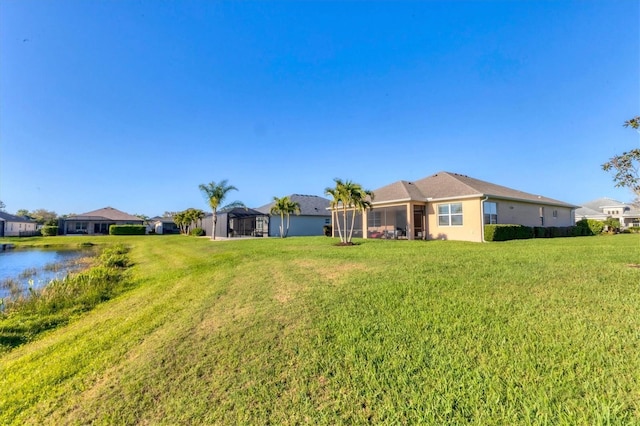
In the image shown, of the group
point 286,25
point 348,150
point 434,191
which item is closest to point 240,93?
point 286,25

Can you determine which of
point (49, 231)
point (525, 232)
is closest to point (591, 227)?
point (525, 232)

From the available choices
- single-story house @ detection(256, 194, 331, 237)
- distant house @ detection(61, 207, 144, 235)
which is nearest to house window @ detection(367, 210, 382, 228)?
single-story house @ detection(256, 194, 331, 237)

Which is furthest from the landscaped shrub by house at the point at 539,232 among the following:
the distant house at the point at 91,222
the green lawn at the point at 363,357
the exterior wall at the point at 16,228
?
the exterior wall at the point at 16,228

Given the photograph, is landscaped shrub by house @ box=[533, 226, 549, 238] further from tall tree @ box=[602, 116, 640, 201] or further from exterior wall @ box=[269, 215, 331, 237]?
exterior wall @ box=[269, 215, 331, 237]

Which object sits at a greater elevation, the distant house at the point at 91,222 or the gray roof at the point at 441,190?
the gray roof at the point at 441,190

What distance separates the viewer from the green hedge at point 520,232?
16.5 metres

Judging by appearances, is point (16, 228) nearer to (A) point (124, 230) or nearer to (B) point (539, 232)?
(A) point (124, 230)

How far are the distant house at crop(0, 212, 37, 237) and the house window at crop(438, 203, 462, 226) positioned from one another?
5794 centimetres

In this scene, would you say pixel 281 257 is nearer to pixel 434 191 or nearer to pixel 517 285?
pixel 517 285

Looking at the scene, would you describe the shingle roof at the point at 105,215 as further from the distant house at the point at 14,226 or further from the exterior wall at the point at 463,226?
the exterior wall at the point at 463,226

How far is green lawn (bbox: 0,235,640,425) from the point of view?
2938 millimetres

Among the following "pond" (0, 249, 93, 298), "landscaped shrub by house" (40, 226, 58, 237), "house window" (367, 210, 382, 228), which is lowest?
"pond" (0, 249, 93, 298)

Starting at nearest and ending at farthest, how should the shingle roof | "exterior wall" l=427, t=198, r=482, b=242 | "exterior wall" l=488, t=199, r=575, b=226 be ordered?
"exterior wall" l=427, t=198, r=482, b=242 → "exterior wall" l=488, t=199, r=575, b=226 → the shingle roof

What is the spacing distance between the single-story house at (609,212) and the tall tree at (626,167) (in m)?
42.0
